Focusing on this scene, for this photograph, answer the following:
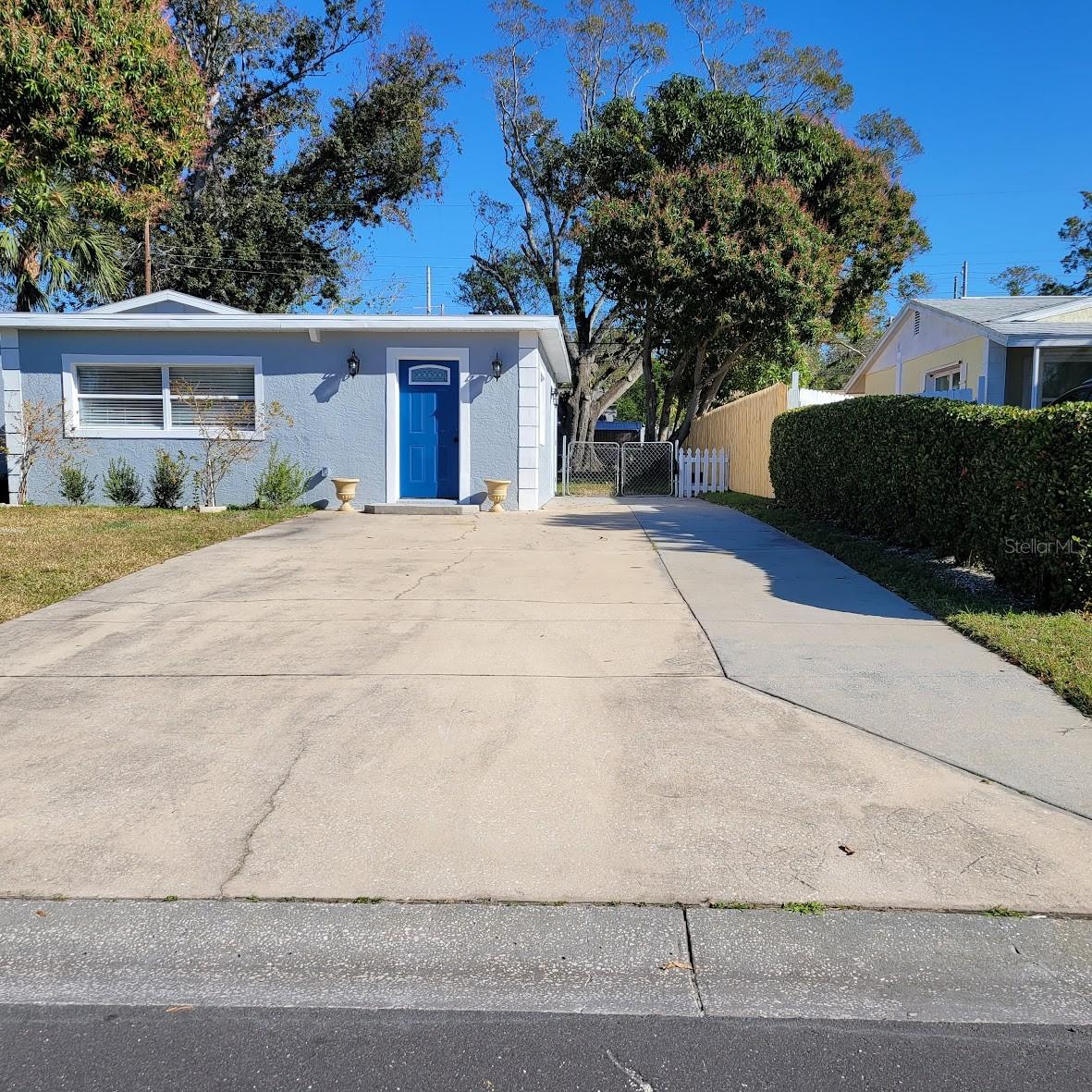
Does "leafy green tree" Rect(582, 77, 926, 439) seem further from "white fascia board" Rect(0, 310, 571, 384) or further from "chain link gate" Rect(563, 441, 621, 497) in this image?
"white fascia board" Rect(0, 310, 571, 384)

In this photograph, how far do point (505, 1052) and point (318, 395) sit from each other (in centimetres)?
1410

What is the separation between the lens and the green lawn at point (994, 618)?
5.53 m

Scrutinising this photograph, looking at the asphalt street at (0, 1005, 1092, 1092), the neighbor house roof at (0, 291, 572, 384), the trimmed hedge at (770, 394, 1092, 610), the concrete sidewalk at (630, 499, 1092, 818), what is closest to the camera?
the asphalt street at (0, 1005, 1092, 1092)

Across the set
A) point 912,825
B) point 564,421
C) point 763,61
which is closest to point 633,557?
point 912,825

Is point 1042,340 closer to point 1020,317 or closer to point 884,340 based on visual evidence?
point 1020,317

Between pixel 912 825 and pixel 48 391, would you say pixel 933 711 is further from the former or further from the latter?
pixel 48 391

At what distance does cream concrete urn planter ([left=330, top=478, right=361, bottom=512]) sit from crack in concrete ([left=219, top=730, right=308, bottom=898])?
35.5 feet

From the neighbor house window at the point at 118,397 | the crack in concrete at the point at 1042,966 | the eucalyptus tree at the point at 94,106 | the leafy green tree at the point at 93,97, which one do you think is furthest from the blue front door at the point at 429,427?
the crack in concrete at the point at 1042,966

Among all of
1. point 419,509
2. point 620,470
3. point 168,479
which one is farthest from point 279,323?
point 620,470

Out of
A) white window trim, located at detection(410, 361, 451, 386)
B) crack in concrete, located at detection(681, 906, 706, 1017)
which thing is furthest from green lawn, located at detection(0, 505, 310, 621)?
crack in concrete, located at detection(681, 906, 706, 1017)

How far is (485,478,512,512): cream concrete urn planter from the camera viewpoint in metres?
15.1

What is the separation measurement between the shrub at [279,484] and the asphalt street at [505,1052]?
12950mm

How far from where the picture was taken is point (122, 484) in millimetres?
15414

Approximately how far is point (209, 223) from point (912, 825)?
2877cm
